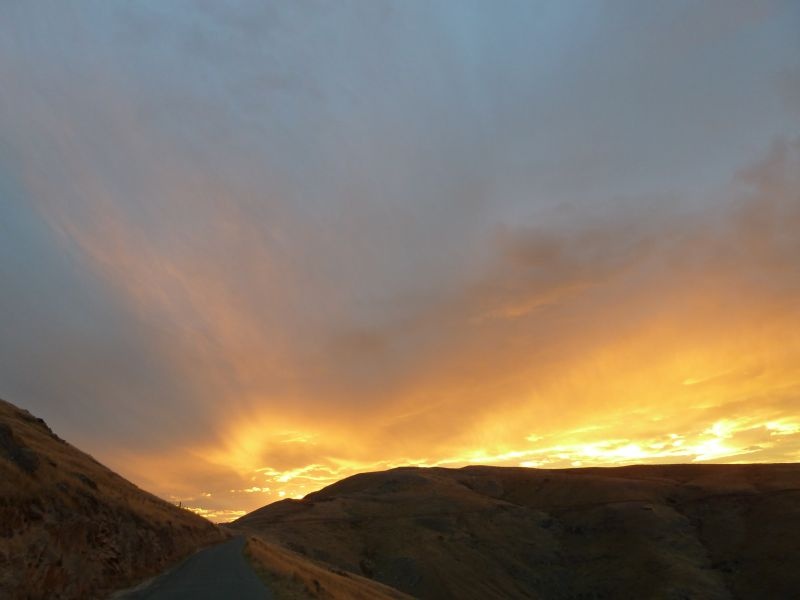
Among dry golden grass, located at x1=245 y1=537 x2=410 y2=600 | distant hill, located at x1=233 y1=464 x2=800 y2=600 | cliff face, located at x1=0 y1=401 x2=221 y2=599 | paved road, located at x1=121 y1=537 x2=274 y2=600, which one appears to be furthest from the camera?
distant hill, located at x1=233 y1=464 x2=800 y2=600

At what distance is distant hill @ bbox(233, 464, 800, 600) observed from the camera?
65562 millimetres

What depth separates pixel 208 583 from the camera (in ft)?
74.5

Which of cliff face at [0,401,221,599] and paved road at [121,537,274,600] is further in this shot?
paved road at [121,537,274,600]

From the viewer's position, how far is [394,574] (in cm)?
6744

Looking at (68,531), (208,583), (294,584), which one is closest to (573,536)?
(294,584)

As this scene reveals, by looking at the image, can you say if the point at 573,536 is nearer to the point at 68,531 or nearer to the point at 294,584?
the point at 294,584

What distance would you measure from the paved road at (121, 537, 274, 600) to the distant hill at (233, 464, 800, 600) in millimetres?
39025

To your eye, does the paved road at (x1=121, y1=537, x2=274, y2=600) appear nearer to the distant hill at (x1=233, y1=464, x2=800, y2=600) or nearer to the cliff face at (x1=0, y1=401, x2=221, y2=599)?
the cliff face at (x1=0, y1=401, x2=221, y2=599)

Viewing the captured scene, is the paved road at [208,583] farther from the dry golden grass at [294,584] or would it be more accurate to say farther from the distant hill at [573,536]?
the distant hill at [573,536]

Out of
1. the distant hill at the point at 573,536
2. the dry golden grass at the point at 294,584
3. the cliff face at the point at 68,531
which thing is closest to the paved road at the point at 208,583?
the dry golden grass at the point at 294,584

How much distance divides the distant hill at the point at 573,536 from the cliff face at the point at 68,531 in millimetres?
36004

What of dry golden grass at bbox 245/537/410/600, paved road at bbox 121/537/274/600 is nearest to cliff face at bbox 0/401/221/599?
paved road at bbox 121/537/274/600

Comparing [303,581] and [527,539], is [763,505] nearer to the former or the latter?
[527,539]

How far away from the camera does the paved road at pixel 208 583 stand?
20.9m
